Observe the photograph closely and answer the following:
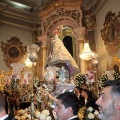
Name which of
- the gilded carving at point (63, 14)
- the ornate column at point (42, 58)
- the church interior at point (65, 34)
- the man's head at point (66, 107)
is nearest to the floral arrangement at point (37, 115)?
the man's head at point (66, 107)

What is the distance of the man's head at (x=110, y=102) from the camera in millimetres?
1604

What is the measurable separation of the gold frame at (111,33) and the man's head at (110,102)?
20.3 ft

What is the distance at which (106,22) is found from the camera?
861 cm

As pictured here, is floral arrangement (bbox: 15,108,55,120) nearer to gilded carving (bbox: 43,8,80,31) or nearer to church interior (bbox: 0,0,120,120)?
church interior (bbox: 0,0,120,120)

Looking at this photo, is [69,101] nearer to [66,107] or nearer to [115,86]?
[66,107]

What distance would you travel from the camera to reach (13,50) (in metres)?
11.1

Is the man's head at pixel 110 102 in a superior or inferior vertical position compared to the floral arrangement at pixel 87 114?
superior

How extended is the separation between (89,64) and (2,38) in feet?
16.0

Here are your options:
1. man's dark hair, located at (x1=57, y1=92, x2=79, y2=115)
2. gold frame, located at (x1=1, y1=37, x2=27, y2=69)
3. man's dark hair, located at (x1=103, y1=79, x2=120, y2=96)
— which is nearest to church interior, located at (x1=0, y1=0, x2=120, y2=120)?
gold frame, located at (x1=1, y1=37, x2=27, y2=69)

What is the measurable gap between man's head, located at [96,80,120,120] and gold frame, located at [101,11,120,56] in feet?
20.3

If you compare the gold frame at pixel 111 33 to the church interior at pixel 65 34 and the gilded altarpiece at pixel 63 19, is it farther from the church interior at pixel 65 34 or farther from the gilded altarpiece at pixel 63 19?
the gilded altarpiece at pixel 63 19

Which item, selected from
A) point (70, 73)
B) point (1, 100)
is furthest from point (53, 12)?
point (1, 100)

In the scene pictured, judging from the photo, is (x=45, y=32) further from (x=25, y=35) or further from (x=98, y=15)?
(x=98, y=15)

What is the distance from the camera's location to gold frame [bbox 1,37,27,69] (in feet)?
34.9
